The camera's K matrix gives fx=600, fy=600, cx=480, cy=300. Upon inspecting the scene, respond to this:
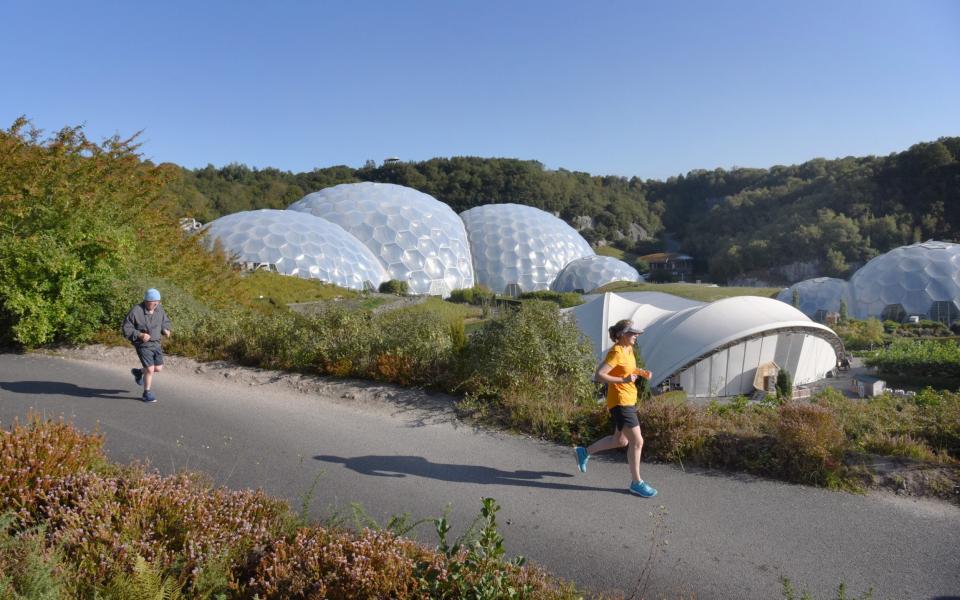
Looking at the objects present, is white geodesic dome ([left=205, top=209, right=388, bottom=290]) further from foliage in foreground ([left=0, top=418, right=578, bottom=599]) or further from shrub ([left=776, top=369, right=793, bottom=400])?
foliage in foreground ([left=0, top=418, right=578, bottom=599])

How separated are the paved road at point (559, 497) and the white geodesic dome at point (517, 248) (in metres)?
35.7

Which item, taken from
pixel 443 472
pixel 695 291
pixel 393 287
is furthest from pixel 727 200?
pixel 443 472

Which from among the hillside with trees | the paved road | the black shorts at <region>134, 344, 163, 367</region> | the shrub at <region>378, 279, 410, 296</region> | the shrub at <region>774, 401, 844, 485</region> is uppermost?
the hillside with trees

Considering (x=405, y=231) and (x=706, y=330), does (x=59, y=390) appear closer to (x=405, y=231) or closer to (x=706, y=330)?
(x=706, y=330)

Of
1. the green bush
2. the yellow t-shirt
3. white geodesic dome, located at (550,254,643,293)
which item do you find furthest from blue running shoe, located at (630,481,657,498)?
white geodesic dome, located at (550,254,643,293)

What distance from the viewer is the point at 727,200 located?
81438mm

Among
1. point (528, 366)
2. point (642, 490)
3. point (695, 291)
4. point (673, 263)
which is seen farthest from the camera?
point (673, 263)

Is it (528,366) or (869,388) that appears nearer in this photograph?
(528,366)

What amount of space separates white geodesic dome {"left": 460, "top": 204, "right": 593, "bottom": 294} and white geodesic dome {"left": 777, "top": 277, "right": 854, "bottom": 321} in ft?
52.3

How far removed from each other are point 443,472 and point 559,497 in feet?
3.41

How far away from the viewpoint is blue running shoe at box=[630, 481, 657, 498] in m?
4.58

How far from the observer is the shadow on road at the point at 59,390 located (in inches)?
295

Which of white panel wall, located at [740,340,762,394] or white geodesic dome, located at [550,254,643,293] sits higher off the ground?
white geodesic dome, located at [550,254,643,293]


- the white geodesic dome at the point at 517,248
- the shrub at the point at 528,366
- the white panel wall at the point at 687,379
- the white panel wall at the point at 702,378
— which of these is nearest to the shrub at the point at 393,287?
the white geodesic dome at the point at 517,248
